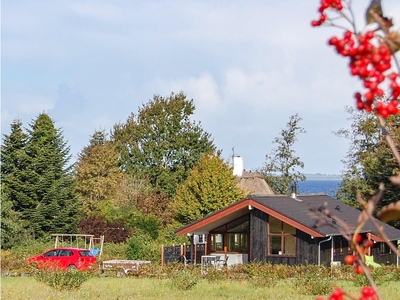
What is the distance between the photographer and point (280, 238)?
2834 centimetres

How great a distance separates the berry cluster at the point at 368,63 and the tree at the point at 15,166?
3779cm


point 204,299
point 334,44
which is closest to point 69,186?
point 204,299

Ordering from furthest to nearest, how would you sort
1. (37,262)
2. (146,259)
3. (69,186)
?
(69,186), (146,259), (37,262)

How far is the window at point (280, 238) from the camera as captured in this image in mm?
27953

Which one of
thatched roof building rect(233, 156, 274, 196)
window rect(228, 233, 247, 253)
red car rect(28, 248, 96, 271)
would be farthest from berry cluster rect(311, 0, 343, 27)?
thatched roof building rect(233, 156, 274, 196)

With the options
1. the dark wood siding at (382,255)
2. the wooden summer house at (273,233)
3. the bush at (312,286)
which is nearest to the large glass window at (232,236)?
the wooden summer house at (273,233)

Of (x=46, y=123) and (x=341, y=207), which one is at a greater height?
(x=46, y=123)

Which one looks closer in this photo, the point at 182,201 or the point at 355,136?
the point at 182,201

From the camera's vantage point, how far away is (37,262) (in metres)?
25.9

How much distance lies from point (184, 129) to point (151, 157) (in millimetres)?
3667

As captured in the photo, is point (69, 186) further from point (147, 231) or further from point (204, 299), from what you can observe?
point (204, 299)

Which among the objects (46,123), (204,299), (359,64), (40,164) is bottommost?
(204,299)

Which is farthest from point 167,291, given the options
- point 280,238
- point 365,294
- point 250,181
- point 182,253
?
point 250,181

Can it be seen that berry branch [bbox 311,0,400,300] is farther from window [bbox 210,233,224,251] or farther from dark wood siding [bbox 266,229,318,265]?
window [bbox 210,233,224,251]
